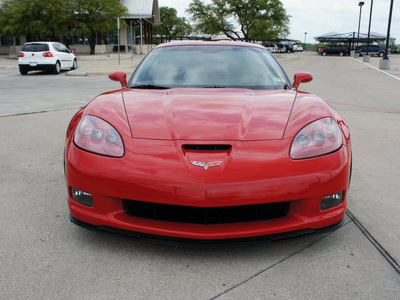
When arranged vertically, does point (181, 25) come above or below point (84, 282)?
above

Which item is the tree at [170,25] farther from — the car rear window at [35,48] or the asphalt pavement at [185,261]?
the asphalt pavement at [185,261]

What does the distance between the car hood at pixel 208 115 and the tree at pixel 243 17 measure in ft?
164

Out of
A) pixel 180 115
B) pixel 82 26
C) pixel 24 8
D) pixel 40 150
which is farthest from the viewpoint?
pixel 82 26

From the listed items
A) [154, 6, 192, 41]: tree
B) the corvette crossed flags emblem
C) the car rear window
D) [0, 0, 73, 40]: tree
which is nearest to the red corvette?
the corvette crossed flags emblem

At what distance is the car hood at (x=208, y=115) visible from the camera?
89.4 inches

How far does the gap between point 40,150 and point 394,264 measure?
12.6ft

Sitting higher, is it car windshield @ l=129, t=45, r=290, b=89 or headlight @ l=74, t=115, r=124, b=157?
car windshield @ l=129, t=45, r=290, b=89

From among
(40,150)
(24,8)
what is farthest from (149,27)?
(40,150)

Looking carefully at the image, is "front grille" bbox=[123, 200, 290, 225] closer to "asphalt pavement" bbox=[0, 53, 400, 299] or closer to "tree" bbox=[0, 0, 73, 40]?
"asphalt pavement" bbox=[0, 53, 400, 299]

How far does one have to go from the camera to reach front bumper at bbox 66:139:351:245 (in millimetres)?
2025

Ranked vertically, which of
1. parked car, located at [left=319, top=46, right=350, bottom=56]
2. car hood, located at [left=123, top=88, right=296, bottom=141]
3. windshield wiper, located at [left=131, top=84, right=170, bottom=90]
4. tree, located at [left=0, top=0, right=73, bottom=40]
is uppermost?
tree, located at [left=0, top=0, right=73, bottom=40]

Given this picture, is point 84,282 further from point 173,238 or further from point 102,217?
point 173,238

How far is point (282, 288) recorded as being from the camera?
199 centimetres

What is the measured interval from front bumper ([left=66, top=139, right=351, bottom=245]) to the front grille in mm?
29
